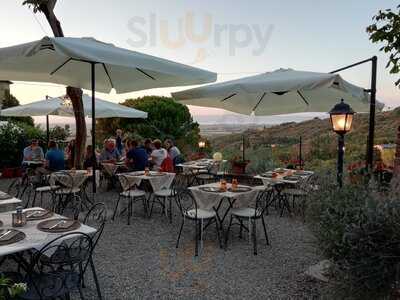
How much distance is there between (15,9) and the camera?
30.0 feet

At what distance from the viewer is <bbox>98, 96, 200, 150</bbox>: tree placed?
16219mm

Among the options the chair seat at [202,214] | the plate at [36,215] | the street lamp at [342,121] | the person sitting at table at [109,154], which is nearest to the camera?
the plate at [36,215]

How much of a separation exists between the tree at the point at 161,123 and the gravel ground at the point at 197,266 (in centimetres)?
1090

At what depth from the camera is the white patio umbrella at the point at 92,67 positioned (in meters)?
3.62

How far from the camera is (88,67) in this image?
5711mm

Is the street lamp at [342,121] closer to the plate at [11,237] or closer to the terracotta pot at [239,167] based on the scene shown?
the plate at [11,237]

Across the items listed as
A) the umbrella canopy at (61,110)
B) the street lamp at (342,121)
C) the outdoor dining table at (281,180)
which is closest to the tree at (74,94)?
the umbrella canopy at (61,110)

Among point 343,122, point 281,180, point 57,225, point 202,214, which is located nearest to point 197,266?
point 202,214

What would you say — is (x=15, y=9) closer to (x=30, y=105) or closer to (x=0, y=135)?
(x=30, y=105)

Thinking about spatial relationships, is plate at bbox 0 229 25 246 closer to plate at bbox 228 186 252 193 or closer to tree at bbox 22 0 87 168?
plate at bbox 228 186 252 193

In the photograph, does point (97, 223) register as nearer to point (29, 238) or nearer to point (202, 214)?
point (202, 214)

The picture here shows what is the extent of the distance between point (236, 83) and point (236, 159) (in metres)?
4.65

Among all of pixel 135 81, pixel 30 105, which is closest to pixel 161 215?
pixel 135 81

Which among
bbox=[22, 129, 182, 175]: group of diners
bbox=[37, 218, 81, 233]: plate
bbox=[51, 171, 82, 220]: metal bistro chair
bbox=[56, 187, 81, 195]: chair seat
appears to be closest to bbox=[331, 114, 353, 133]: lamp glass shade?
bbox=[37, 218, 81, 233]: plate
